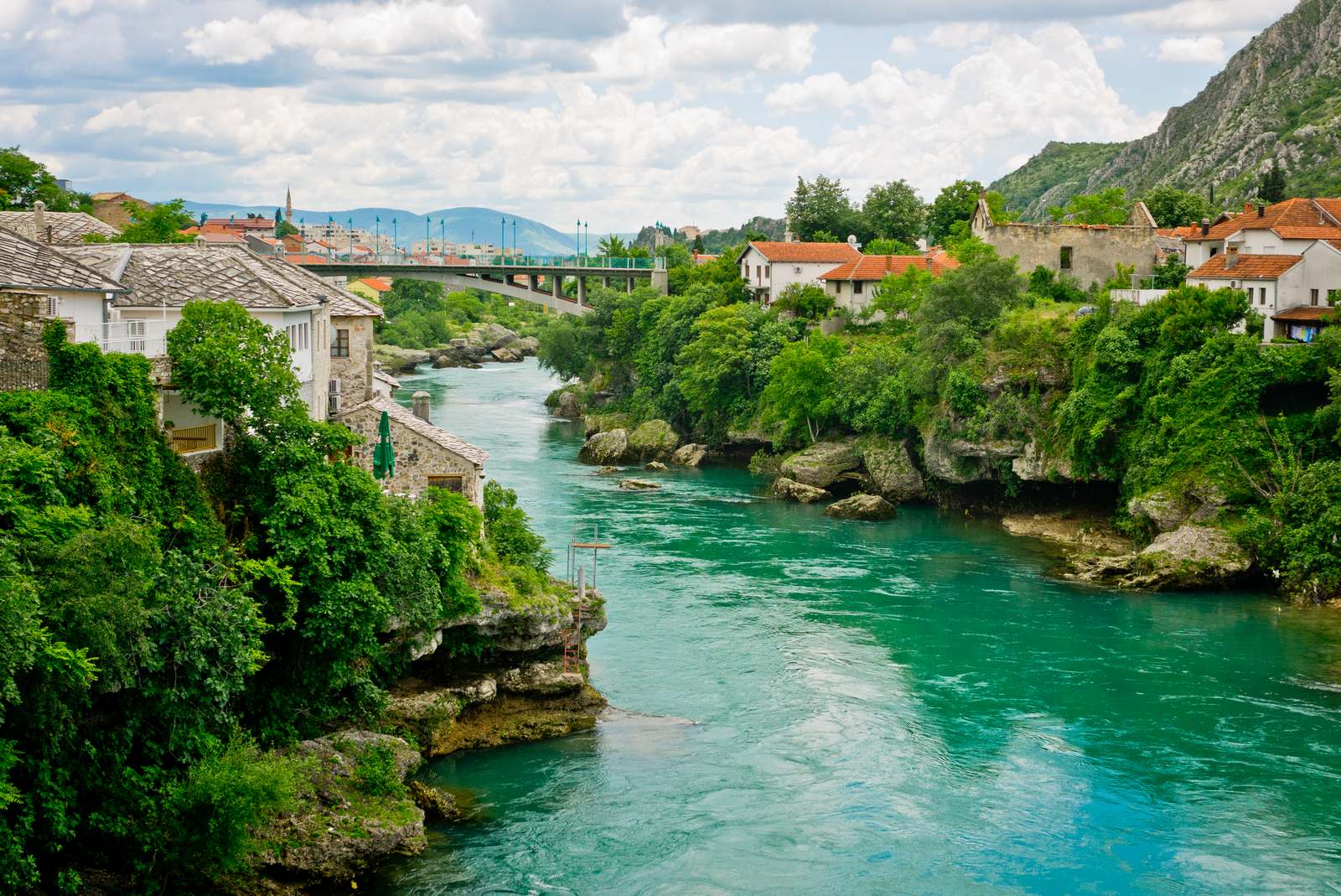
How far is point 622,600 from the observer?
1460 inches

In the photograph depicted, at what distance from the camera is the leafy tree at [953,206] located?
8594cm

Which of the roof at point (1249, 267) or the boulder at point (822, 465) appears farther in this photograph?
the boulder at point (822, 465)

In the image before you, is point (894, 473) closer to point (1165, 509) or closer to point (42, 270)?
point (1165, 509)

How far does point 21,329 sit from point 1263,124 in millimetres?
121217

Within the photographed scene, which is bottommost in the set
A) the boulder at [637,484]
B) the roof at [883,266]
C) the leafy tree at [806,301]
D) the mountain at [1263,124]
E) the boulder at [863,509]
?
the boulder at [863,509]

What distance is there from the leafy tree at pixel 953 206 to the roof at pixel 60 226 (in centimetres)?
5986

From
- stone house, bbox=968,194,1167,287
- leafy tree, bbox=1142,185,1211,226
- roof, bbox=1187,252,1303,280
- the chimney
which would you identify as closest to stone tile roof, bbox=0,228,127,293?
the chimney

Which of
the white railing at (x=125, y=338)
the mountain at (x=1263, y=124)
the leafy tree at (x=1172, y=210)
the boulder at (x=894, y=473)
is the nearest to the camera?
the white railing at (x=125, y=338)

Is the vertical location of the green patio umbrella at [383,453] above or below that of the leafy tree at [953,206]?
below

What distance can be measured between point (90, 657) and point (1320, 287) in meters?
44.6

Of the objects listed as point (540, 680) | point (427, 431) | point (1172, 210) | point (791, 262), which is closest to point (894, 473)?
point (791, 262)

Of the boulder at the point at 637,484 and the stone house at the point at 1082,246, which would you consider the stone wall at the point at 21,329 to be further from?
the stone house at the point at 1082,246

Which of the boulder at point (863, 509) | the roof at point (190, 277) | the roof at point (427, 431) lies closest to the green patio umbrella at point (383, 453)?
the roof at point (427, 431)

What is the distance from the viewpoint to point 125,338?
885 inches
